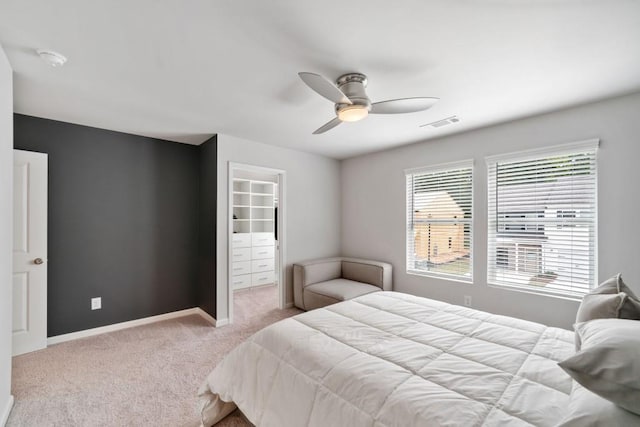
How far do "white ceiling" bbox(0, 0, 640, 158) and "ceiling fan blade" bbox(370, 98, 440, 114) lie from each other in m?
0.23

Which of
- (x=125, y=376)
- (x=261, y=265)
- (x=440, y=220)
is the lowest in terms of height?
(x=125, y=376)

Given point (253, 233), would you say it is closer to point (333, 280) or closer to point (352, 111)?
point (333, 280)

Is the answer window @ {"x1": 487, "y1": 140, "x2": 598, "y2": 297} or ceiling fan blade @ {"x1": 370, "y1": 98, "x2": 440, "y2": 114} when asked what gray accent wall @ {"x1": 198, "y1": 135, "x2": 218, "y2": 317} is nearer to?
ceiling fan blade @ {"x1": 370, "y1": 98, "x2": 440, "y2": 114}

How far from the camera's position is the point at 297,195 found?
436 centimetres

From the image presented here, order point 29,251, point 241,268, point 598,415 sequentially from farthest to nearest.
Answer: point 241,268 < point 29,251 < point 598,415

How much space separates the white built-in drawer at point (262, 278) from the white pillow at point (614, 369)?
16.9ft

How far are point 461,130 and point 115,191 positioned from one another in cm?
440

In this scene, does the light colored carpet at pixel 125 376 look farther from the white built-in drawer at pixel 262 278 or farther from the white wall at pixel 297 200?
the white built-in drawer at pixel 262 278

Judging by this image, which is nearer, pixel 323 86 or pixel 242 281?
pixel 323 86

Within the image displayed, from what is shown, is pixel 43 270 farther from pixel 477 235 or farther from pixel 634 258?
pixel 634 258

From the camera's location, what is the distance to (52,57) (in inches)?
71.6

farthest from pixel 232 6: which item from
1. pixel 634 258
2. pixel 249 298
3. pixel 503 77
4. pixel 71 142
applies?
pixel 249 298

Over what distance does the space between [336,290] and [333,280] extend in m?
0.62

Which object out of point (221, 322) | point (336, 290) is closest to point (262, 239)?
point (221, 322)
